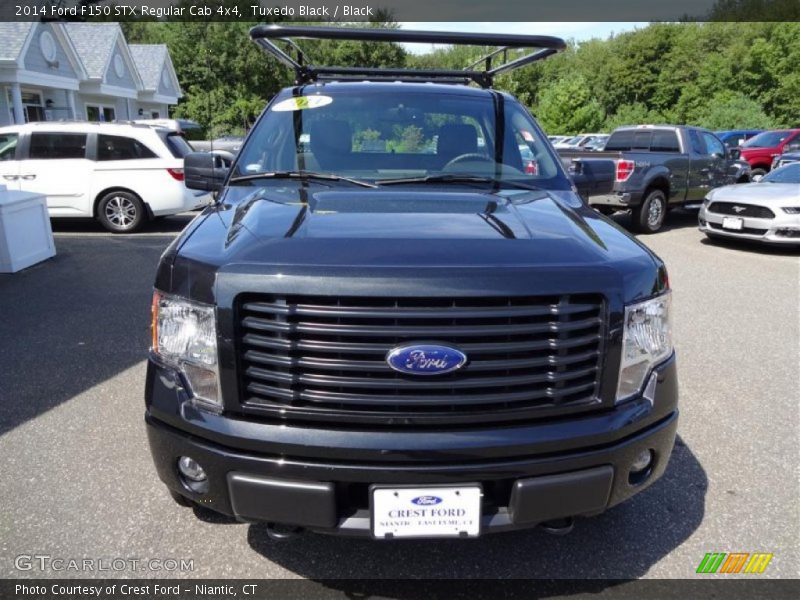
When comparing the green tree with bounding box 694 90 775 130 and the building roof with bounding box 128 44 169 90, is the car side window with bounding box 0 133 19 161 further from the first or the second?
the green tree with bounding box 694 90 775 130

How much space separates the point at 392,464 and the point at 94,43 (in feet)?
109

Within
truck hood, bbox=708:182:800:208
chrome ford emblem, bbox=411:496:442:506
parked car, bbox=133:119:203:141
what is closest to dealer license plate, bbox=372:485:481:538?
chrome ford emblem, bbox=411:496:442:506

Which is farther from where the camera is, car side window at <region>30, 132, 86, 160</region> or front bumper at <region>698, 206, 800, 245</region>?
car side window at <region>30, 132, 86, 160</region>

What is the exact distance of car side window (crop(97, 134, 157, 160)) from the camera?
1037 centimetres

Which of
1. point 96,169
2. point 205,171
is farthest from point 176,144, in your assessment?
point 205,171

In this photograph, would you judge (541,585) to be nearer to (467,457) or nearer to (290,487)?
(467,457)

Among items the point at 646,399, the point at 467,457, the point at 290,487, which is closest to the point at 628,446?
the point at 646,399

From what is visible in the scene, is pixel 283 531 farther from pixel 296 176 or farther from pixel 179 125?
pixel 179 125

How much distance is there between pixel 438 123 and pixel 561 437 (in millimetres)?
1980

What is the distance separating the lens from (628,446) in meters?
2.09

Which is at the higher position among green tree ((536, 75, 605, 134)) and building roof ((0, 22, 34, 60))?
building roof ((0, 22, 34, 60))

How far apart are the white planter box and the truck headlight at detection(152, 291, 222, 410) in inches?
262

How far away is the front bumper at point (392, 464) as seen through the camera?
1.93m

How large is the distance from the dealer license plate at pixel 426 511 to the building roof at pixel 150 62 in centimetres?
3817
